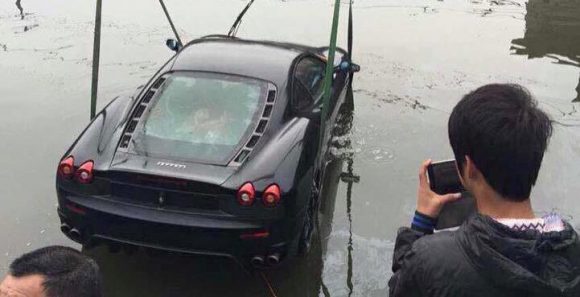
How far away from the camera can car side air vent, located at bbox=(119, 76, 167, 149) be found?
12.9 feet

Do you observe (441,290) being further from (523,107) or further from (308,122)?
(308,122)

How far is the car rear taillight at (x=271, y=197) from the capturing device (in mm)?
3510

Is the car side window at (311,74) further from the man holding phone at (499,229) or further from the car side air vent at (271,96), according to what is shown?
the man holding phone at (499,229)

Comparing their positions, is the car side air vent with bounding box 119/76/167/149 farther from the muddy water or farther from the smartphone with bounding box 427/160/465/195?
the smartphone with bounding box 427/160/465/195

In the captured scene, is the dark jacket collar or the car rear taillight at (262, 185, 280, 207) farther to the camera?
the car rear taillight at (262, 185, 280, 207)

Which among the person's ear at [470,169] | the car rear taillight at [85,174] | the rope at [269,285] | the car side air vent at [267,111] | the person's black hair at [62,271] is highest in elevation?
the person's ear at [470,169]

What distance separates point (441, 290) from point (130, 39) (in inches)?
364

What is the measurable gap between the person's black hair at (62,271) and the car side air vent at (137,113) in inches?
94.8

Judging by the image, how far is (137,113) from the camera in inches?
165

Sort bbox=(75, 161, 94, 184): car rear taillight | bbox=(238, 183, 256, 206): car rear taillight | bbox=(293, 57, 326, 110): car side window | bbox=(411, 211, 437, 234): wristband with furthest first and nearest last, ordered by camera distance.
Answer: bbox=(293, 57, 326, 110): car side window
bbox=(75, 161, 94, 184): car rear taillight
bbox=(238, 183, 256, 206): car rear taillight
bbox=(411, 211, 437, 234): wristband

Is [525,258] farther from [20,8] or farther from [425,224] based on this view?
[20,8]

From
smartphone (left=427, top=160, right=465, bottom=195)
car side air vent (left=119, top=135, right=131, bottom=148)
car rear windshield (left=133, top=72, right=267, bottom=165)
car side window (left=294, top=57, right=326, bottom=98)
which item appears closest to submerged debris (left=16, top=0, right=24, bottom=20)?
car side window (left=294, top=57, right=326, bottom=98)

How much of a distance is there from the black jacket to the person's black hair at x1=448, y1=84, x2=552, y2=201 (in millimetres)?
140

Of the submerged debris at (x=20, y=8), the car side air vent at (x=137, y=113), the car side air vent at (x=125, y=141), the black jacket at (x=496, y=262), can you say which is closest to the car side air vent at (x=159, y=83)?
the car side air vent at (x=137, y=113)
